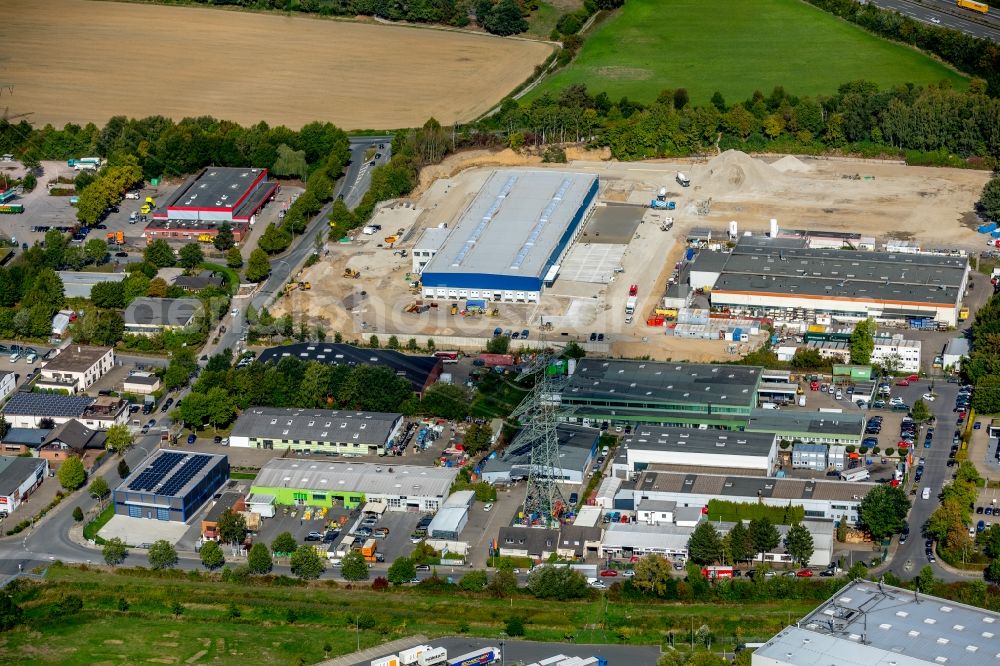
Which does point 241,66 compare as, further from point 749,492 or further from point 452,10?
point 749,492

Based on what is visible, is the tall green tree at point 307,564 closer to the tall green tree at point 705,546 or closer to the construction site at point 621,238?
the tall green tree at point 705,546

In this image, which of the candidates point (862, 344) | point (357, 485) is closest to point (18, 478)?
point (357, 485)

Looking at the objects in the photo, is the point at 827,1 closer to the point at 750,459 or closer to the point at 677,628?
the point at 750,459

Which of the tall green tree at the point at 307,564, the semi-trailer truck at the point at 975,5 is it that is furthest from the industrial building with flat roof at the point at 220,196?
the semi-trailer truck at the point at 975,5

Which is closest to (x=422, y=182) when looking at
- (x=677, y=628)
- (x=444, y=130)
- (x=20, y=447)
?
(x=444, y=130)

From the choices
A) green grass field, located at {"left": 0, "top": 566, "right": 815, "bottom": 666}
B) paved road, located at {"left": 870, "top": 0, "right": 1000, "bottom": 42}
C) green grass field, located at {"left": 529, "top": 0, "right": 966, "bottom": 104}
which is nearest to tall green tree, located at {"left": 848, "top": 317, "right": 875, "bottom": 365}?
green grass field, located at {"left": 0, "top": 566, "right": 815, "bottom": 666}

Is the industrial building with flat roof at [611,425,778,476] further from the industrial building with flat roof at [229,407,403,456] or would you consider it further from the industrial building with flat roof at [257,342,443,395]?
the industrial building with flat roof at [257,342,443,395]
